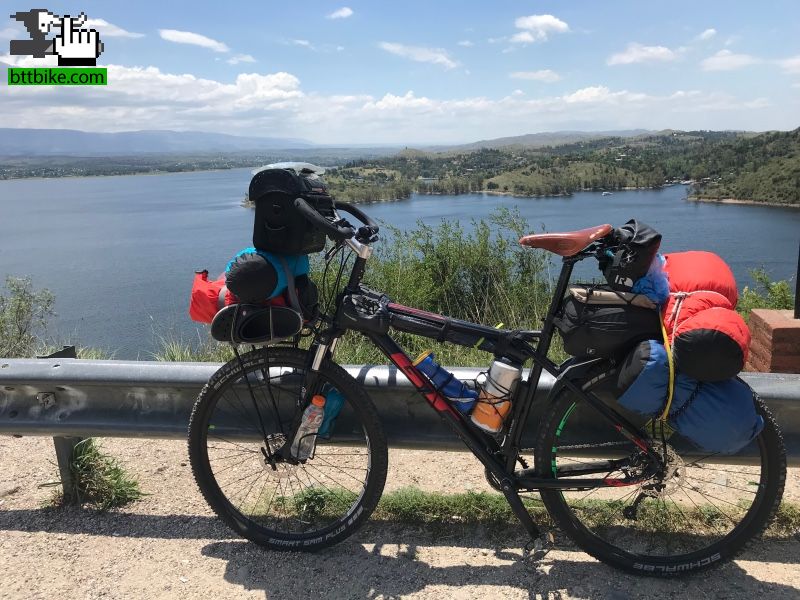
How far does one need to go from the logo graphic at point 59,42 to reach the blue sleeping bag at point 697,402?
24.8 ft

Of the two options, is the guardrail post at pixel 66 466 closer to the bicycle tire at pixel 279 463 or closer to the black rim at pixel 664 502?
the bicycle tire at pixel 279 463

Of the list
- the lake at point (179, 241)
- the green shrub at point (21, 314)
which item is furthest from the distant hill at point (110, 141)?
the green shrub at point (21, 314)

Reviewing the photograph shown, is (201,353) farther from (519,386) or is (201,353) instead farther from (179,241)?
(179,241)

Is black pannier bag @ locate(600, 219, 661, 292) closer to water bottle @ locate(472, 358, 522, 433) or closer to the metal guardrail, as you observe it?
water bottle @ locate(472, 358, 522, 433)

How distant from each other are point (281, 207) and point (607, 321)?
144 centimetres

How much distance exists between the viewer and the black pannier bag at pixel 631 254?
219 centimetres

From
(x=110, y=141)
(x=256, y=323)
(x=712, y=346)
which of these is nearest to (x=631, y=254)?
(x=712, y=346)

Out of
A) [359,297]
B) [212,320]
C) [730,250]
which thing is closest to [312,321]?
[359,297]

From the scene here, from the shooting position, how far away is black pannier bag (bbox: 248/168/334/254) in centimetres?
247

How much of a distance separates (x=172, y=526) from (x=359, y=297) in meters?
1.55

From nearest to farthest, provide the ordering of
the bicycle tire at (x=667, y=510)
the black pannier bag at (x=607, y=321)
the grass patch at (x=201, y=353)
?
the black pannier bag at (x=607, y=321) < the bicycle tire at (x=667, y=510) < the grass patch at (x=201, y=353)

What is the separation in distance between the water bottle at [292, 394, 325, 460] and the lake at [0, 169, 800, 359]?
107cm

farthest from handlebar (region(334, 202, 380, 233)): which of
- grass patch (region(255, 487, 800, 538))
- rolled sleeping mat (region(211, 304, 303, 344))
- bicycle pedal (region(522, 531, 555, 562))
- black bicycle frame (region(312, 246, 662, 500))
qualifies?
bicycle pedal (region(522, 531, 555, 562))

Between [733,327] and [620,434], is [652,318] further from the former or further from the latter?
[620,434]
